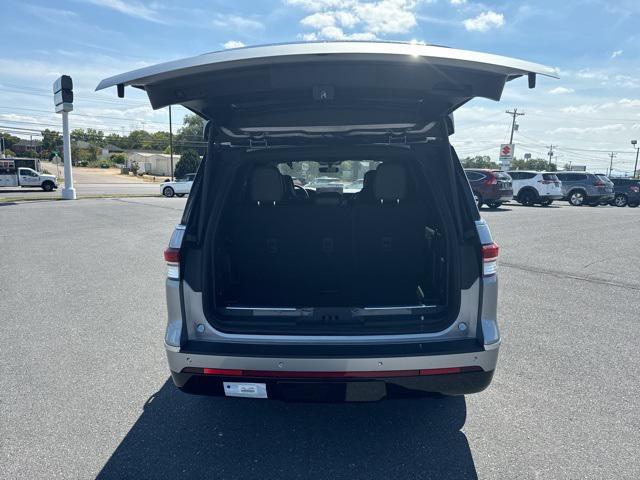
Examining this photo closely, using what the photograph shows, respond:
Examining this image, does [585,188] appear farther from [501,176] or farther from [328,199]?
[328,199]

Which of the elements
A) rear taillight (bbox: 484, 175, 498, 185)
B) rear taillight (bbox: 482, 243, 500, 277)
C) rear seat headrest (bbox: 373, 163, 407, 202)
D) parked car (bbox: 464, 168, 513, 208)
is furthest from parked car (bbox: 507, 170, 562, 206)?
rear taillight (bbox: 482, 243, 500, 277)

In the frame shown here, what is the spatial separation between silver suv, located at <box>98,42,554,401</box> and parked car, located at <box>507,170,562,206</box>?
20413mm

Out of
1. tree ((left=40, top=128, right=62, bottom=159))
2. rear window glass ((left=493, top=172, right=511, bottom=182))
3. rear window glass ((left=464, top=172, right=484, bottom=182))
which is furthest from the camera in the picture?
tree ((left=40, top=128, right=62, bottom=159))

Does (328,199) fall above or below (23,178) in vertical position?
above

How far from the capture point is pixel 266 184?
10.7 ft

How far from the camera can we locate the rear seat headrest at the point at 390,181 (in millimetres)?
3217

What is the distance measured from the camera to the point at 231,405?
308 cm

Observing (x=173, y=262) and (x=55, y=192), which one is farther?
(x=55, y=192)

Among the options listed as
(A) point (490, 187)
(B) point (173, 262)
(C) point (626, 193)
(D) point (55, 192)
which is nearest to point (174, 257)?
(B) point (173, 262)

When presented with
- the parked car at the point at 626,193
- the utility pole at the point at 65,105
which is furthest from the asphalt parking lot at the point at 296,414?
the parked car at the point at 626,193

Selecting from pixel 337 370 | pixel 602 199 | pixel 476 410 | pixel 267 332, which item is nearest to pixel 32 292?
pixel 267 332

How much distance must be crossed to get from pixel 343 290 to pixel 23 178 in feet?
106

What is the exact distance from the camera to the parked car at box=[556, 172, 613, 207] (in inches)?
909

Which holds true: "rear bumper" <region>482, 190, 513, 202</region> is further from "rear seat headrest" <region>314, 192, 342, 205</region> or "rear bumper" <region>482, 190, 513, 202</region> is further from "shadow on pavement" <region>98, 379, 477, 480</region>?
"shadow on pavement" <region>98, 379, 477, 480</region>
